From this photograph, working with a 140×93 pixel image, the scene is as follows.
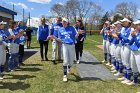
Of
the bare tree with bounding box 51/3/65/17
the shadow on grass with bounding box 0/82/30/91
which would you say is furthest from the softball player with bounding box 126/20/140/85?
the bare tree with bounding box 51/3/65/17

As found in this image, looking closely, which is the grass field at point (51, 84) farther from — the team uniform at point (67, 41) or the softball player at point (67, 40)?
the team uniform at point (67, 41)

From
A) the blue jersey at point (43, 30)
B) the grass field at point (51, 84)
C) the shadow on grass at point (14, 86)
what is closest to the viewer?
the grass field at point (51, 84)

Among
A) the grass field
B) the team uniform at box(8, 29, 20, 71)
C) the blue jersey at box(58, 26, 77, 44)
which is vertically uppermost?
the blue jersey at box(58, 26, 77, 44)

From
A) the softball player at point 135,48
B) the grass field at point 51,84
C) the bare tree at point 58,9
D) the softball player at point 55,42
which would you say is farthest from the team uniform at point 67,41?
the bare tree at point 58,9

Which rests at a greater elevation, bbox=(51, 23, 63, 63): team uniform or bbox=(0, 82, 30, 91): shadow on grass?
bbox=(51, 23, 63, 63): team uniform

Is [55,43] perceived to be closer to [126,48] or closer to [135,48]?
[126,48]

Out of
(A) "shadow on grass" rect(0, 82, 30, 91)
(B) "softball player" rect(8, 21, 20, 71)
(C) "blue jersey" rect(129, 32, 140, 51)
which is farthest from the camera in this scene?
(B) "softball player" rect(8, 21, 20, 71)

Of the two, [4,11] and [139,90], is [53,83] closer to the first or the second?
[139,90]

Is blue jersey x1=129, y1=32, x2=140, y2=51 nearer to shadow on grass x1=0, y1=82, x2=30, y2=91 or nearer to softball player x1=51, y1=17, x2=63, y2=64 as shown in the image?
shadow on grass x1=0, y1=82, x2=30, y2=91

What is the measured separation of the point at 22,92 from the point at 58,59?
6.66m

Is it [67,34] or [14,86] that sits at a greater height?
[67,34]

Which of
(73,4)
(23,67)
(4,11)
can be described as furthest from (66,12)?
(23,67)

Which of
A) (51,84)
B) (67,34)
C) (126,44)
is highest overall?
(67,34)

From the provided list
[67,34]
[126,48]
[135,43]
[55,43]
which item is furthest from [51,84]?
[55,43]
